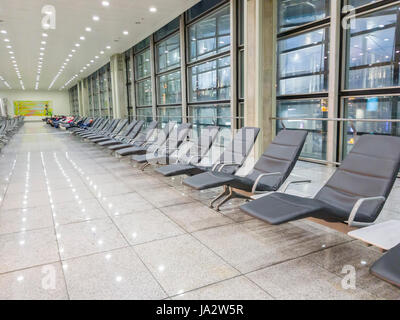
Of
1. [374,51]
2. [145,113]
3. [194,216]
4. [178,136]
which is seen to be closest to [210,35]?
[178,136]

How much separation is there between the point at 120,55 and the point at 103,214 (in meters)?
13.7

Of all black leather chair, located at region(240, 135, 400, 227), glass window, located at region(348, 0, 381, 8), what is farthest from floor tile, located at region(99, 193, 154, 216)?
glass window, located at region(348, 0, 381, 8)

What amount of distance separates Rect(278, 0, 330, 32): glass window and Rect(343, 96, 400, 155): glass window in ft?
5.79

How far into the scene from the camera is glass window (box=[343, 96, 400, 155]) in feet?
17.1

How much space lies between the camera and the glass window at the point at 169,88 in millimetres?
11209

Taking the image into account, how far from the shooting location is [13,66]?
60.6 feet

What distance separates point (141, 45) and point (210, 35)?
562 cm

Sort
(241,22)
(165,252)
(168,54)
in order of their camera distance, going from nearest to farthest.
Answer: (165,252) → (241,22) → (168,54)

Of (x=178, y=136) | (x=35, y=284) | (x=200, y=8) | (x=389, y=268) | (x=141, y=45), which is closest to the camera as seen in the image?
(x=389, y=268)

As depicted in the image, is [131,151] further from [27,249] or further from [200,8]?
[200,8]

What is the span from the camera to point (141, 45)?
13852 mm

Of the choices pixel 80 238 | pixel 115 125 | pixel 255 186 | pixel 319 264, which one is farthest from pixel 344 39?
pixel 115 125

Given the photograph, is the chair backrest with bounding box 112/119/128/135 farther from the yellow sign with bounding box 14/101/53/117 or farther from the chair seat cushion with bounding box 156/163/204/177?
the yellow sign with bounding box 14/101/53/117
